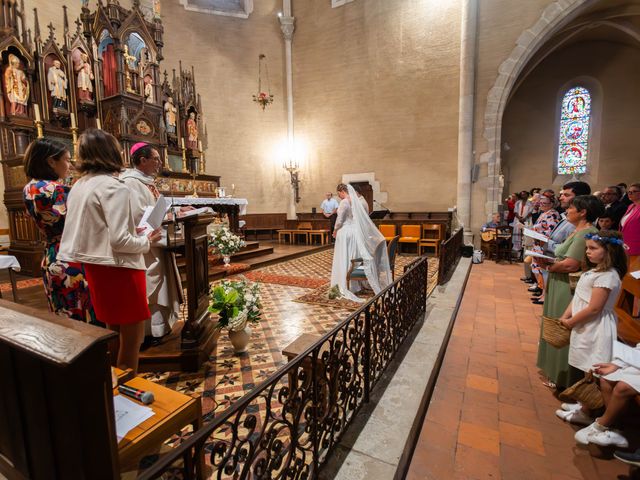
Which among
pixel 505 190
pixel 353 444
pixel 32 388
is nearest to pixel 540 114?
pixel 505 190

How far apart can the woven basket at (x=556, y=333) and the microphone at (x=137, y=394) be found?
2.54 m

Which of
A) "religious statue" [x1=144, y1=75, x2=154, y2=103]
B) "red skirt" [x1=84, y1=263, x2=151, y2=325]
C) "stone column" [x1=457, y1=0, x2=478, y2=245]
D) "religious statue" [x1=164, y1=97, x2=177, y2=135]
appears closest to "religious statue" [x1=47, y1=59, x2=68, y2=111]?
"religious statue" [x1=144, y1=75, x2=154, y2=103]

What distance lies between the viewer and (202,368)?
2.70 meters

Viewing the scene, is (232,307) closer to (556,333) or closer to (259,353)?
(259,353)

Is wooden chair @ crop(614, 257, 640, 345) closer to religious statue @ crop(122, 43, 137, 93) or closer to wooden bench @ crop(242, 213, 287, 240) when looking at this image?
wooden bench @ crop(242, 213, 287, 240)

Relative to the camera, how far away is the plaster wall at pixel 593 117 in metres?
11.0

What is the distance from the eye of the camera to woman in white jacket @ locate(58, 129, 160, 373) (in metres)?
1.64

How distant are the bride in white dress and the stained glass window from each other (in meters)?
11.5

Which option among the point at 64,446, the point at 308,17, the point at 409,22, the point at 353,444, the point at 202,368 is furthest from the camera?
the point at 308,17

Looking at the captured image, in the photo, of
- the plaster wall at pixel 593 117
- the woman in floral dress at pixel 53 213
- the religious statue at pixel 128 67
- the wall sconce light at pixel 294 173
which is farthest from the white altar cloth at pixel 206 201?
the plaster wall at pixel 593 117

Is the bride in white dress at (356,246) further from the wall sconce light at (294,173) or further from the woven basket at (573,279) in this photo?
the wall sconce light at (294,173)

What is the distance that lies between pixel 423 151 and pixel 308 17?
275 inches

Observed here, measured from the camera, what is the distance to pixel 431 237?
29.8ft

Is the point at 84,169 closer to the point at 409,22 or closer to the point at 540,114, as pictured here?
the point at 409,22
